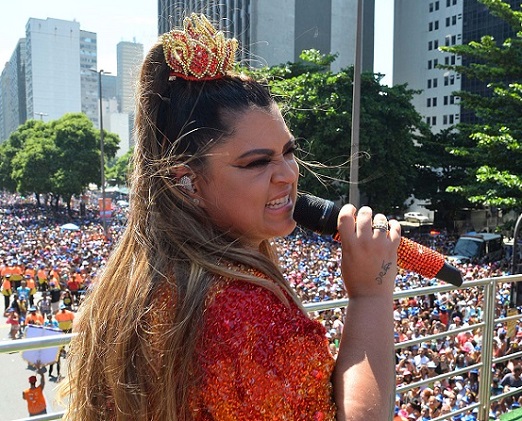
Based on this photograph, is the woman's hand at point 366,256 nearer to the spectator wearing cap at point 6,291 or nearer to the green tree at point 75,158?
the spectator wearing cap at point 6,291

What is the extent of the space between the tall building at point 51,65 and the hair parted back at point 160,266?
12822 cm

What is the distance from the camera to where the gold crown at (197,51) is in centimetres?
129

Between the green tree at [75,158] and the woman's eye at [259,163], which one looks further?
the green tree at [75,158]

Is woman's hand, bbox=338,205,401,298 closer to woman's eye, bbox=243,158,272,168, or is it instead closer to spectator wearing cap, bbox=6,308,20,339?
woman's eye, bbox=243,158,272,168

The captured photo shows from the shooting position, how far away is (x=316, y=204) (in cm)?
135

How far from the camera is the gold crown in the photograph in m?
1.29

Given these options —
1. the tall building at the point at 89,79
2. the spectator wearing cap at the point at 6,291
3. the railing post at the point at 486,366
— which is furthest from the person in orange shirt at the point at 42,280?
the tall building at the point at 89,79

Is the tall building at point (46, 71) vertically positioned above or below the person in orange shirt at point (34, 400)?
above

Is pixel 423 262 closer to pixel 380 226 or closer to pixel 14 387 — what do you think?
pixel 380 226

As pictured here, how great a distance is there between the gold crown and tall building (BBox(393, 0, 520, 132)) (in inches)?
2206

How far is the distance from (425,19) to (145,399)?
65.0 metres

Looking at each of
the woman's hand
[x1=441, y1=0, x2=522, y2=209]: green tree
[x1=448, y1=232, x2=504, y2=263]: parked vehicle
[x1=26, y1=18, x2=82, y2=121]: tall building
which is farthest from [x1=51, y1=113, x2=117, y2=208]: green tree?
[x1=26, y1=18, x2=82, y2=121]: tall building

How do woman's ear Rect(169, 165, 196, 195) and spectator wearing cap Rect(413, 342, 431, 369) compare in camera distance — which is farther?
spectator wearing cap Rect(413, 342, 431, 369)

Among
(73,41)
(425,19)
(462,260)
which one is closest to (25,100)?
(73,41)
